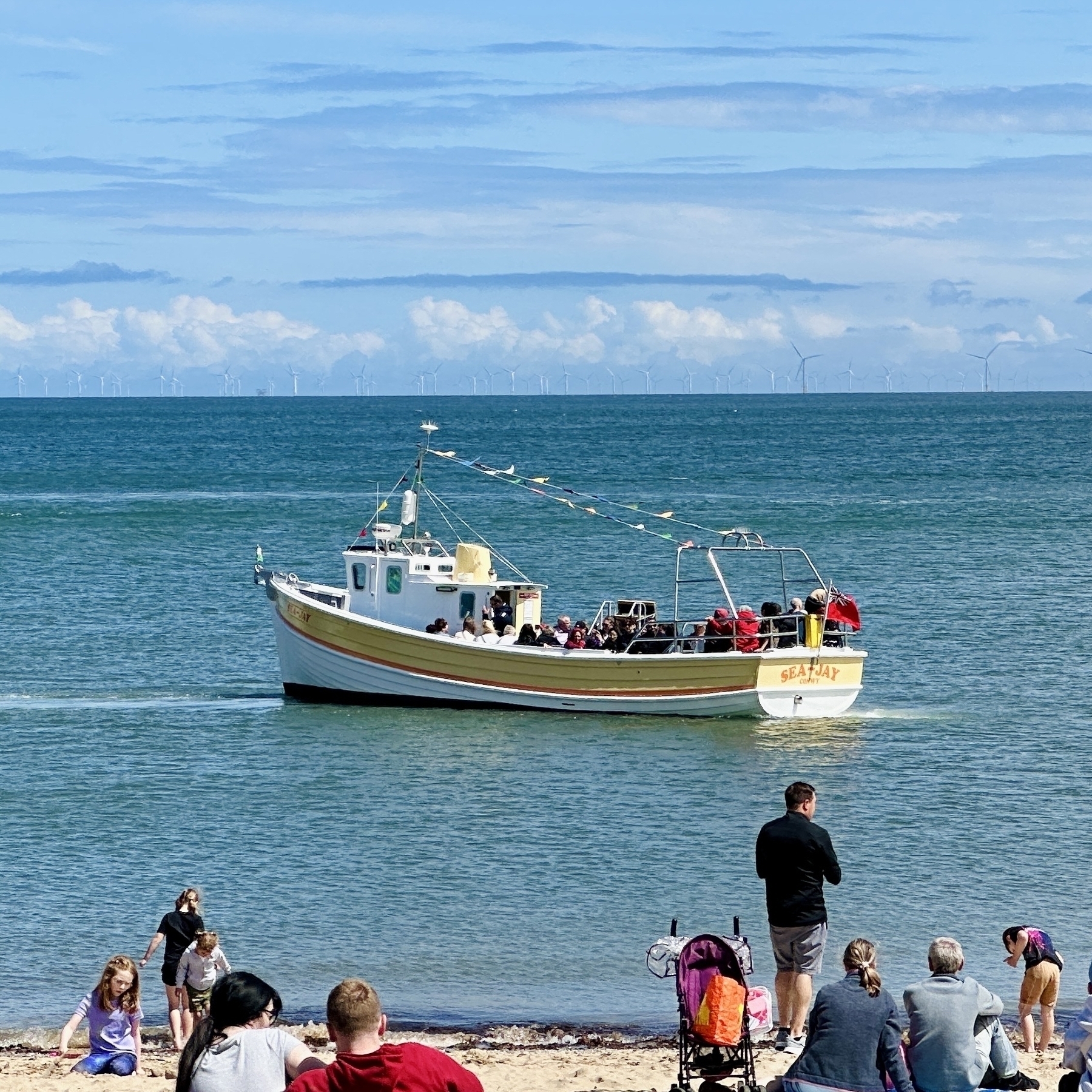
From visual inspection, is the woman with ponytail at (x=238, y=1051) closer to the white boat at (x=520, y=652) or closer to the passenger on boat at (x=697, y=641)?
the white boat at (x=520, y=652)

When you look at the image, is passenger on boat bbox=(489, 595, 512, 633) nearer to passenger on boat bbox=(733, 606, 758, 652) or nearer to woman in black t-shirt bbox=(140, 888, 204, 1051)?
passenger on boat bbox=(733, 606, 758, 652)

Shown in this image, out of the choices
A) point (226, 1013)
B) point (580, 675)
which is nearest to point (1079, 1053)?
point (226, 1013)

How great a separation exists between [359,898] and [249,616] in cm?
2370

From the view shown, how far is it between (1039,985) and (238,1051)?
6.81m

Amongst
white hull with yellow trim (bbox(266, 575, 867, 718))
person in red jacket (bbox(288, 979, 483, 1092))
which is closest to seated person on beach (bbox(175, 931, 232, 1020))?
person in red jacket (bbox(288, 979, 483, 1092))

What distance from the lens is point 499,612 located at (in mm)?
28391

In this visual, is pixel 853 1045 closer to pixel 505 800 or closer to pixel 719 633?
pixel 505 800

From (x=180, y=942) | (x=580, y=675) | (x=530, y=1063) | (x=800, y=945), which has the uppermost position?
(x=800, y=945)

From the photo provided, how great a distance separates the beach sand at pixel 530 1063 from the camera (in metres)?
11.4

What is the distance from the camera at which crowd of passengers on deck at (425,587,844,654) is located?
90.3 ft

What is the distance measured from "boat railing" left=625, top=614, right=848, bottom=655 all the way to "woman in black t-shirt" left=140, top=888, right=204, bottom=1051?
15402 mm

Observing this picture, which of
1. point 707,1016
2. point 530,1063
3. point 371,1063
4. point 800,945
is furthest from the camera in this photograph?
point 530,1063

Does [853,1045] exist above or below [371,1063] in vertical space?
below

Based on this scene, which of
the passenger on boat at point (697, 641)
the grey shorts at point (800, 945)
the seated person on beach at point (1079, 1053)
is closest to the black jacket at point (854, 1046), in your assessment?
the seated person on beach at point (1079, 1053)
